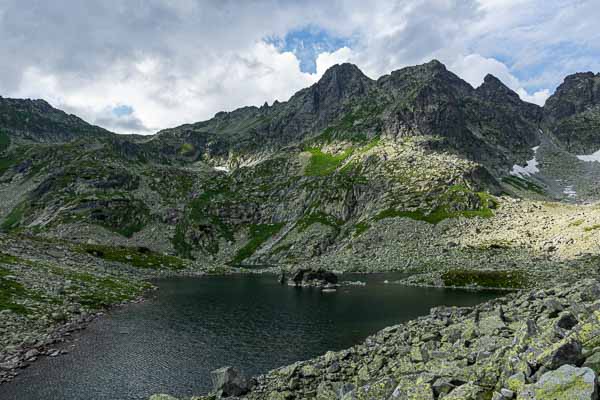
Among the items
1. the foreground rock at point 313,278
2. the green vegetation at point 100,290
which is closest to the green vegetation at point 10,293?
the green vegetation at point 100,290

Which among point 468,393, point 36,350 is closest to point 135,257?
point 36,350

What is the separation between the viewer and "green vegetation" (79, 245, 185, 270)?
15475 centimetres

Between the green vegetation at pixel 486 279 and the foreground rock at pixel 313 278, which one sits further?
the foreground rock at pixel 313 278

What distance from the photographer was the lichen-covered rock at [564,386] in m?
13.0

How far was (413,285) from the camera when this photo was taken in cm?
11388

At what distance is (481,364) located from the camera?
66.9 ft

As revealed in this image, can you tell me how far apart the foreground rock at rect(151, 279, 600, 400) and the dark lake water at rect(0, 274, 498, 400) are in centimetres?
1165

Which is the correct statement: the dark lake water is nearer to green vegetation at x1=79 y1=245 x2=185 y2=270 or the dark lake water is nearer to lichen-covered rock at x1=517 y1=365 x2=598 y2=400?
lichen-covered rock at x1=517 y1=365 x2=598 y2=400

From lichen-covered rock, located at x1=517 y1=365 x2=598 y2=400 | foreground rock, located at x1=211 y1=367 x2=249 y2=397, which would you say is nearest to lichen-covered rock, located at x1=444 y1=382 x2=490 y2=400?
lichen-covered rock, located at x1=517 y1=365 x2=598 y2=400

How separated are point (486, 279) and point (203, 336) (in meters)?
83.0

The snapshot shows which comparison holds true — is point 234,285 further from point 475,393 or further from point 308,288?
point 475,393

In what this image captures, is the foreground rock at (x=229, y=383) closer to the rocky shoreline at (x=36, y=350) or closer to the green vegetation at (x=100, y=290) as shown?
the rocky shoreline at (x=36, y=350)

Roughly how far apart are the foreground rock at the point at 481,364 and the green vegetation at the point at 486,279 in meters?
67.2

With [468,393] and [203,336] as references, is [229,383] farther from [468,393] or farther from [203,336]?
[203,336]
